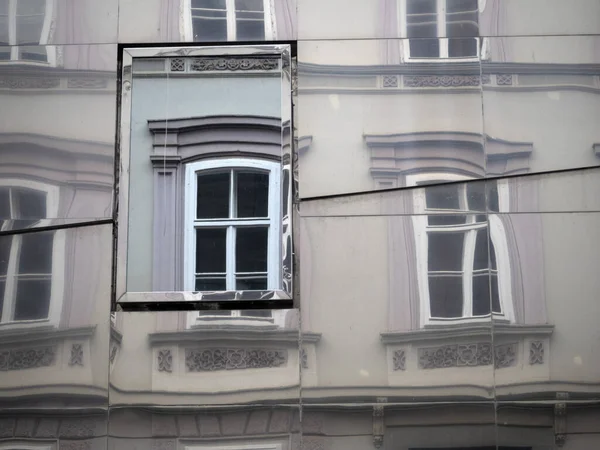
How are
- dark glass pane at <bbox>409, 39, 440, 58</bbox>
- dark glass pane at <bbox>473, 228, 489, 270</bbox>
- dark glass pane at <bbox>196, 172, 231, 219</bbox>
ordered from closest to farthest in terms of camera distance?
dark glass pane at <bbox>473, 228, 489, 270</bbox> → dark glass pane at <bbox>196, 172, 231, 219</bbox> → dark glass pane at <bbox>409, 39, 440, 58</bbox>

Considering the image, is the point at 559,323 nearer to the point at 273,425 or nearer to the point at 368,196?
the point at 368,196

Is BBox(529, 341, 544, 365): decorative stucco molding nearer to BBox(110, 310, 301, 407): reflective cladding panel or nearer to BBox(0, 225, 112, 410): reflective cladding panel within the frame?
BBox(110, 310, 301, 407): reflective cladding panel

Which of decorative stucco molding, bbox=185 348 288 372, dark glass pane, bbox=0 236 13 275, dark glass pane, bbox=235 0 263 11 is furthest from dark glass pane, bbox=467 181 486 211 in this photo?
dark glass pane, bbox=0 236 13 275

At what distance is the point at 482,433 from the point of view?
7457 millimetres

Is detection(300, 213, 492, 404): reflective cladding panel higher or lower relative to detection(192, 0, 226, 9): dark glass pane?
lower

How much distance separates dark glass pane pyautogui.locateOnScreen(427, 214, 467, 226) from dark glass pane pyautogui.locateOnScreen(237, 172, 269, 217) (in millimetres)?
1353

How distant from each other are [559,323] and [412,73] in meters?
2.37

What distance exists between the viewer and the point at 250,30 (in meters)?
8.26

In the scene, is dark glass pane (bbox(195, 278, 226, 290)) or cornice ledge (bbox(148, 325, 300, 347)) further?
dark glass pane (bbox(195, 278, 226, 290))

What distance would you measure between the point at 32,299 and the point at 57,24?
2.38 meters

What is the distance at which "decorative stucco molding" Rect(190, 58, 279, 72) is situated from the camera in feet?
26.9

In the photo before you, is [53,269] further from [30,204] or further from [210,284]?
[210,284]

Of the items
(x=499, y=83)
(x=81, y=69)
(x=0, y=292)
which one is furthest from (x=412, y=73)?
(x=0, y=292)

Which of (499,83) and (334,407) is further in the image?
(499,83)
